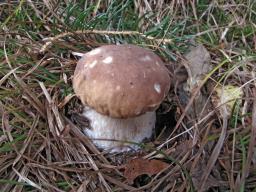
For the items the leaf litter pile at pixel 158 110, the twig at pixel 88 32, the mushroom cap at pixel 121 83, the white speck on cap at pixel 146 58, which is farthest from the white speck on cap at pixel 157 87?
the twig at pixel 88 32

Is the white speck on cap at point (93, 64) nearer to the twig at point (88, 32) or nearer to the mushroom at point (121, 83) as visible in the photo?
the mushroom at point (121, 83)

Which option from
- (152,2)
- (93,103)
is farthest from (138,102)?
(152,2)

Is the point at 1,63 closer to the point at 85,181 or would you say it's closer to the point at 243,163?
the point at 85,181

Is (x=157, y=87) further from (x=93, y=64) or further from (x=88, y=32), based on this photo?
(x=88, y=32)

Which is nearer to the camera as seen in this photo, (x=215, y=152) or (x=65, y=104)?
(x=215, y=152)

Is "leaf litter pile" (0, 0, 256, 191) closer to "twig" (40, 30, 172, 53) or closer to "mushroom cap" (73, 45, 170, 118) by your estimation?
"twig" (40, 30, 172, 53)

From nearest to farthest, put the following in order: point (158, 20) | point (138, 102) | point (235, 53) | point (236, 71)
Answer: point (138, 102) < point (236, 71) < point (235, 53) < point (158, 20)

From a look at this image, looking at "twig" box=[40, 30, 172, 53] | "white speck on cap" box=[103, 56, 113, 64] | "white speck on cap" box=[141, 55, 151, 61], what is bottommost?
"twig" box=[40, 30, 172, 53]

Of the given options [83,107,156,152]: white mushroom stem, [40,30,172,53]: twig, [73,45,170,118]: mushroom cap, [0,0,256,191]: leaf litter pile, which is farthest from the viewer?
[40,30,172,53]: twig

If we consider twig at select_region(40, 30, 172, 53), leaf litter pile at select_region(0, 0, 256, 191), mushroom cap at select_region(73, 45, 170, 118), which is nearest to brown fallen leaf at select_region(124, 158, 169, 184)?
leaf litter pile at select_region(0, 0, 256, 191)
